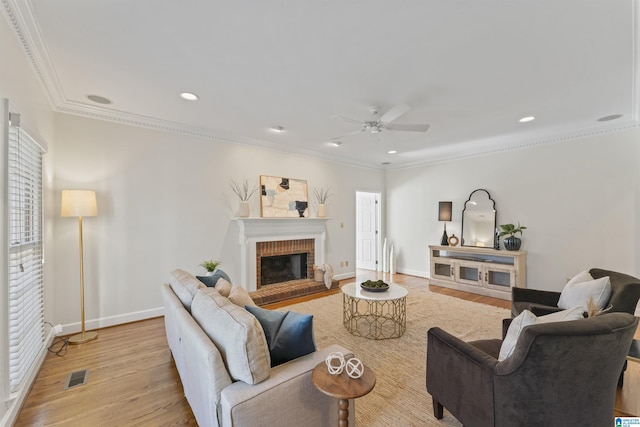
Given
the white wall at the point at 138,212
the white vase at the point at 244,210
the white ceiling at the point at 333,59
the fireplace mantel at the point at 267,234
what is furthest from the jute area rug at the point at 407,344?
the white ceiling at the point at 333,59

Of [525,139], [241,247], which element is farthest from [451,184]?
[241,247]

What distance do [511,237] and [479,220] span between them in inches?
26.8

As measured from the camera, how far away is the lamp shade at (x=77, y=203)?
2.98 metres

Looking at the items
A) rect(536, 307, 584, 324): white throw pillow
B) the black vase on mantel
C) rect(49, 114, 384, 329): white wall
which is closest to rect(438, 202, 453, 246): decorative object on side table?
the black vase on mantel

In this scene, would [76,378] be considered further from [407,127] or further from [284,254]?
[407,127]

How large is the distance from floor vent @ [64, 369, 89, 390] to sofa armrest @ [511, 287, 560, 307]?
4250mm

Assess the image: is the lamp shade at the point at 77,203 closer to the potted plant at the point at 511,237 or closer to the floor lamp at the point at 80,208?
the floor lamp at the point at 80,208

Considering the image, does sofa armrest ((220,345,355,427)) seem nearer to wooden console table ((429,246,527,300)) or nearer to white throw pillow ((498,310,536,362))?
white throw pillow ((498,310,536,362))

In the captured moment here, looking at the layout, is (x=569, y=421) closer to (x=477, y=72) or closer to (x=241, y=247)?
(x=477, y=72)

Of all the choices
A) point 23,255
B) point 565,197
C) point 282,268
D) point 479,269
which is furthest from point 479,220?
point 23,255

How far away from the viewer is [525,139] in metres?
4.70

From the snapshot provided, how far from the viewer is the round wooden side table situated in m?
1.29

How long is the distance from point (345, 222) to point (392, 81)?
379 cm

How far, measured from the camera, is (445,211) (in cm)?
577
